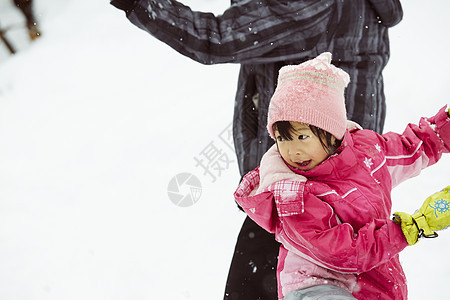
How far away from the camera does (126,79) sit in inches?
102

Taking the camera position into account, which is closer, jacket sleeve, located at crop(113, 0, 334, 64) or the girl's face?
the girl's face

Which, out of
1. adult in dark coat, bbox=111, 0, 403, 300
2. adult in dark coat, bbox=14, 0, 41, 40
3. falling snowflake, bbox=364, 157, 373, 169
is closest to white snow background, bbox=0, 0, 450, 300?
adult in dark coat, bbox=14, 0, 41, 40

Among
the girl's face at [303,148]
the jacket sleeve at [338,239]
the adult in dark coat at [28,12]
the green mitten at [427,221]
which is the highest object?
the adult in dark coat at [28,12]

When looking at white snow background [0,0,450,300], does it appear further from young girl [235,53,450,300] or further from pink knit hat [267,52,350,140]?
pink knit hat [267,52,350,140]

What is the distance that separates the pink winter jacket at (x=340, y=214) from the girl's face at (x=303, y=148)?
2cm

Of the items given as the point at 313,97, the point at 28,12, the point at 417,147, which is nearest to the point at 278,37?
the point at 313,97

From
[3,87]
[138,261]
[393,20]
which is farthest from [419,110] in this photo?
[3,87]

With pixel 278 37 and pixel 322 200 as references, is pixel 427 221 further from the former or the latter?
pixel 278 37

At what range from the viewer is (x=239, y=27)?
1.15m

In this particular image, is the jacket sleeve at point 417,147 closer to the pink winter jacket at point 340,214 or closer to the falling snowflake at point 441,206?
the pink winter jacket at point 340,214

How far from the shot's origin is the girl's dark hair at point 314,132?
944mm

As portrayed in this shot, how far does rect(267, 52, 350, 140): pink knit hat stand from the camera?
0.92 metres

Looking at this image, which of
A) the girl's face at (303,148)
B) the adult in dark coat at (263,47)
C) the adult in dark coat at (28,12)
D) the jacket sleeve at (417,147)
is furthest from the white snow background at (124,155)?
the girl's face at (303,148)

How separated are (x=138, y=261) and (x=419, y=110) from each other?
153 cm
